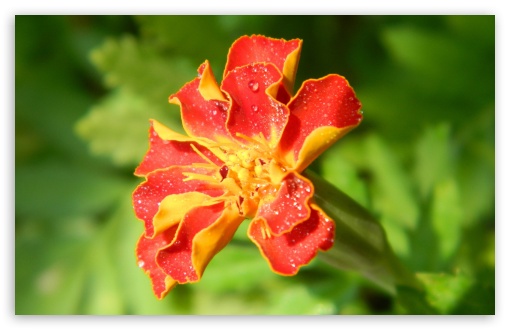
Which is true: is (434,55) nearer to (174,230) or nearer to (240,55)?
(240,55)

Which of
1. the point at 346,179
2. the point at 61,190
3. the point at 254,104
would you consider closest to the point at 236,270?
the point at 346,179

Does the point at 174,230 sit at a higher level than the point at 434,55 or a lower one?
lower

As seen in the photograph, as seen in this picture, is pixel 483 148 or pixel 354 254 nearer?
pixel 354 254

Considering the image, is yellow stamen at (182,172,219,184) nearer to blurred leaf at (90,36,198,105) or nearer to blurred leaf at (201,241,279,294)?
blurred leaf at (201,241,279,294)

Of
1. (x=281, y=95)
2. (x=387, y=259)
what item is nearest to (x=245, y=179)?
(x=281, y=95)

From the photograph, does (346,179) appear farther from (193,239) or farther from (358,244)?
(193,239)

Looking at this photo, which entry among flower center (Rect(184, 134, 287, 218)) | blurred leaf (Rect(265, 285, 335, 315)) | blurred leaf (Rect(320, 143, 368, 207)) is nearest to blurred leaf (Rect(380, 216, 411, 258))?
blurred leaf (Rect(320, 143, 368, 207))

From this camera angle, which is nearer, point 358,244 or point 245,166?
point 245,166

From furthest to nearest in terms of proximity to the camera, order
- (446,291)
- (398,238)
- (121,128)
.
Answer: (121,128) → (398,238) → (446,291)
